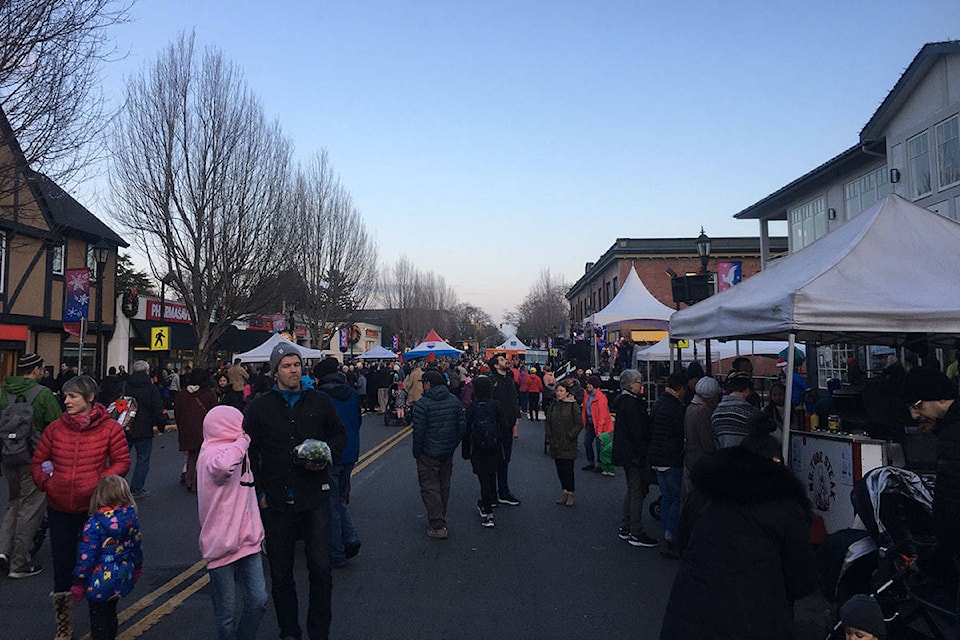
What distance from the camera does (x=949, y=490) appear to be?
10.8ft

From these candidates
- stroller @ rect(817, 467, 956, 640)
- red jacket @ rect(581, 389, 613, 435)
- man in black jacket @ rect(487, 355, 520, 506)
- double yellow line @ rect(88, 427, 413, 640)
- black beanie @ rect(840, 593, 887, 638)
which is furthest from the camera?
red jacket @ rect(581, 389, 613, 435)

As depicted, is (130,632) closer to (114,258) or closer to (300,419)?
(300,419)

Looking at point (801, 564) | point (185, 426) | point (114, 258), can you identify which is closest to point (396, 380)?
point (114, 258)

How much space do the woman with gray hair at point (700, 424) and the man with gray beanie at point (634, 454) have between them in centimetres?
72

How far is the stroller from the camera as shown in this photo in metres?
3.86

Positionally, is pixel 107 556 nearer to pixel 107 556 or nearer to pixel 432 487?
pixel 107 556

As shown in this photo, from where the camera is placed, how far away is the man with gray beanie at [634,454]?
743 centimetres

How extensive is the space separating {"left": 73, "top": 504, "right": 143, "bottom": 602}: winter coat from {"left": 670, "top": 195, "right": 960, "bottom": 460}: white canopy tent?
508 centimetres

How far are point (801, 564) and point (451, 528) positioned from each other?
5.73 m

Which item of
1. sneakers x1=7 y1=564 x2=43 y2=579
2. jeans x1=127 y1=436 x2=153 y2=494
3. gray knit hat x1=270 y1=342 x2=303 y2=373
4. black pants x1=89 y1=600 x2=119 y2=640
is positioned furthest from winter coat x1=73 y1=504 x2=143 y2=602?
jeans x1=127 y1=436 x2=153 y2=494

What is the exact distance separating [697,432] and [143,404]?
7895 millimetres

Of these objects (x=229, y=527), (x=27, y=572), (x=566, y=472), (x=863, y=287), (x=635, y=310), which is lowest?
(x=27, y=572)

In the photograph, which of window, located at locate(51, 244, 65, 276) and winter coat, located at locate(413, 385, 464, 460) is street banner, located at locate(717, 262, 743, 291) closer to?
winter coat, located at locate(413, 385, 464, 460)

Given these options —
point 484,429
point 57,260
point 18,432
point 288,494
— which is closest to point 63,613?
point 288,494
